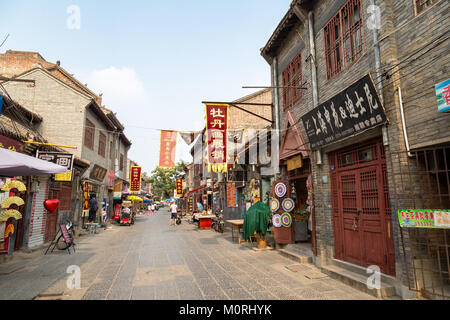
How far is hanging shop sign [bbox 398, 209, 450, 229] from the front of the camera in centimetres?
404

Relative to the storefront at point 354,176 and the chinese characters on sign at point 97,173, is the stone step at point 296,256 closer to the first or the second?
the storefront at point 354,176

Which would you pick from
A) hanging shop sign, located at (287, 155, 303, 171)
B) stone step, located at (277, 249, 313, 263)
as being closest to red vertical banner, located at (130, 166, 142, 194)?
hanging shop sign, located at (287, 155, 303, 171)

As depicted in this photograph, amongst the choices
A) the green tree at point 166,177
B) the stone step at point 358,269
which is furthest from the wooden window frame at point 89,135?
the green tree at point 166,177

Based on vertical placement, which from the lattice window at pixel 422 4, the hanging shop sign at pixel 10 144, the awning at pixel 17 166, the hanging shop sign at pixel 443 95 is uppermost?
the lattice window at pixel 422 4

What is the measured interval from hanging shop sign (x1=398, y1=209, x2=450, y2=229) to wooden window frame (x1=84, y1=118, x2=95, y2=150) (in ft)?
55.2

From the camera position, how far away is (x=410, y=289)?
449 cm

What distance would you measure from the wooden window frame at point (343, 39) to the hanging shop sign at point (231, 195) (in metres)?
10.5

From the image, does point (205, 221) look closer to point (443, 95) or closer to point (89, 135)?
point (89, 135)

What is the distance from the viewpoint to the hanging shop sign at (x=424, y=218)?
4.04 meters

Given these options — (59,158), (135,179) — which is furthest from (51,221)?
(135,179)

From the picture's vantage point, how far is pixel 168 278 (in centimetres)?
627

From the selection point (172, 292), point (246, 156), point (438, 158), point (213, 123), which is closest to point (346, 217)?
point (438, 158)
